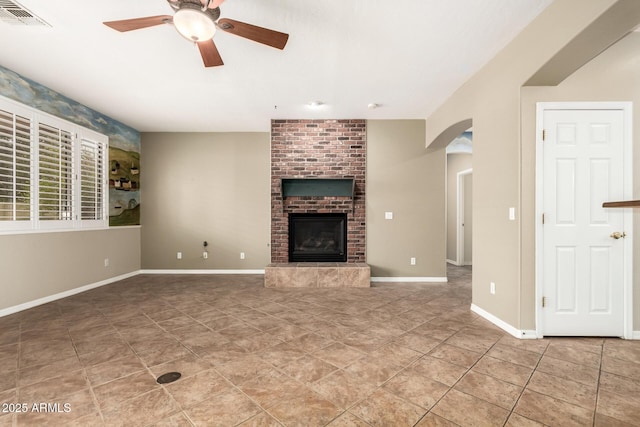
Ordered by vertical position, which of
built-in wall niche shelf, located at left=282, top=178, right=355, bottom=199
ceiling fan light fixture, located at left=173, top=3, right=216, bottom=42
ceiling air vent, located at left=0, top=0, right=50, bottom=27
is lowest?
built-in wall niche shelf, located at left=282, top=178, right=355, bottom=199

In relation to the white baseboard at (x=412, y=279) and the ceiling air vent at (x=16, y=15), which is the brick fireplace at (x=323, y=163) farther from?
the ceiling air vent at (x=16, y=15)

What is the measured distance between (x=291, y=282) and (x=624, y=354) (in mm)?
3695

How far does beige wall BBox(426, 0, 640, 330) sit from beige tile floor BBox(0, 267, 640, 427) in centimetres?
41

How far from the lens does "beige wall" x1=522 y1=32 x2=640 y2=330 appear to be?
8.30 ft

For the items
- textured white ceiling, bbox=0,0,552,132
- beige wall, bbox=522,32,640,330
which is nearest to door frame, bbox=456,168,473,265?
textured white ceiling, bbox=0,0,552,132

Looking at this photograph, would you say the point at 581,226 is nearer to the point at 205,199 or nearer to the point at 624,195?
the point at 624,195

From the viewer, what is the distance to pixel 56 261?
3.77 meters

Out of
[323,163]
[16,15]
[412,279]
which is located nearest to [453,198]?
[412,279]

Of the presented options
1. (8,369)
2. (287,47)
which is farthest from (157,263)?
(287,47)

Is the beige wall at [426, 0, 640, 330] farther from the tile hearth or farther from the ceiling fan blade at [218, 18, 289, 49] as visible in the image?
the ceiling fan blade at [218, 18, 289, 49]

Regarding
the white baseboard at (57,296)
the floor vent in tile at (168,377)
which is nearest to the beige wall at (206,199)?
the white baseboard at (57,296)

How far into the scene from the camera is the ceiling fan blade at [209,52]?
84.3 inches

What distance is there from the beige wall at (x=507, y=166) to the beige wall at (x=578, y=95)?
0.04 ft

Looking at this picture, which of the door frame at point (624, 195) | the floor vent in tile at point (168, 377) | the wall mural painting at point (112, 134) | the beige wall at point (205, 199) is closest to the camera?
the floor vent in tile at point (168, 377)
